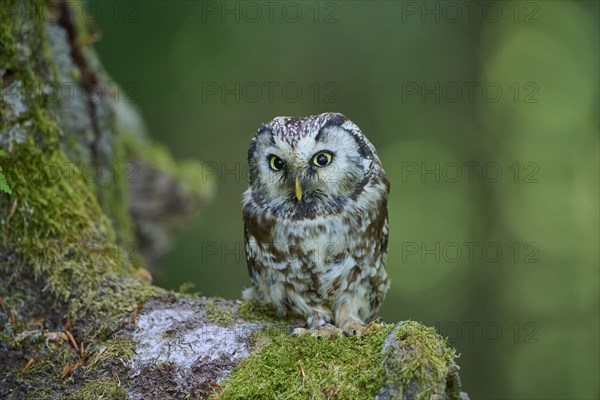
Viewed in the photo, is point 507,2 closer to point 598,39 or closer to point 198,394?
point 598,39

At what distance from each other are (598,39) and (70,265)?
7272mm

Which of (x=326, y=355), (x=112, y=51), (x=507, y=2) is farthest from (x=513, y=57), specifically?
(x=326, y=355)

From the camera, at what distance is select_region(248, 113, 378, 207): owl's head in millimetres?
2818

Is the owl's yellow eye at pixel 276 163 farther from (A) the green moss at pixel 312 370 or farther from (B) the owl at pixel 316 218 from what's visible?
(A) the green moss at pixel 312 370

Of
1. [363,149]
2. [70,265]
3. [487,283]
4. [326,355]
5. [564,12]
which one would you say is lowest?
[487,283]

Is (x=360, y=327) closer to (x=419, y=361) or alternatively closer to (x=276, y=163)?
(x=419, y=361)

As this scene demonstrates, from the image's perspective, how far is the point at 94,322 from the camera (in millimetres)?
2854

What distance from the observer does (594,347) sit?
7879 millimetres

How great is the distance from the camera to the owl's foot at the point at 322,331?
2.67 meters

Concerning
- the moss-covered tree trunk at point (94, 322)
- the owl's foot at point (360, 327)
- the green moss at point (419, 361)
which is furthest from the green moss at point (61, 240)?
the green moss at point (419, 361)

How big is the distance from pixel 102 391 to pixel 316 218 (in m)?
1.18

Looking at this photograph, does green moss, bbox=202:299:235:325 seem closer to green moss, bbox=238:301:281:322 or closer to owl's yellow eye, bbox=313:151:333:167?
green moss, bbox=238:301:281:322

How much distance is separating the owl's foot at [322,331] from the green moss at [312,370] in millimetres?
55

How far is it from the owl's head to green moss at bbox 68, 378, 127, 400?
3.50ft
